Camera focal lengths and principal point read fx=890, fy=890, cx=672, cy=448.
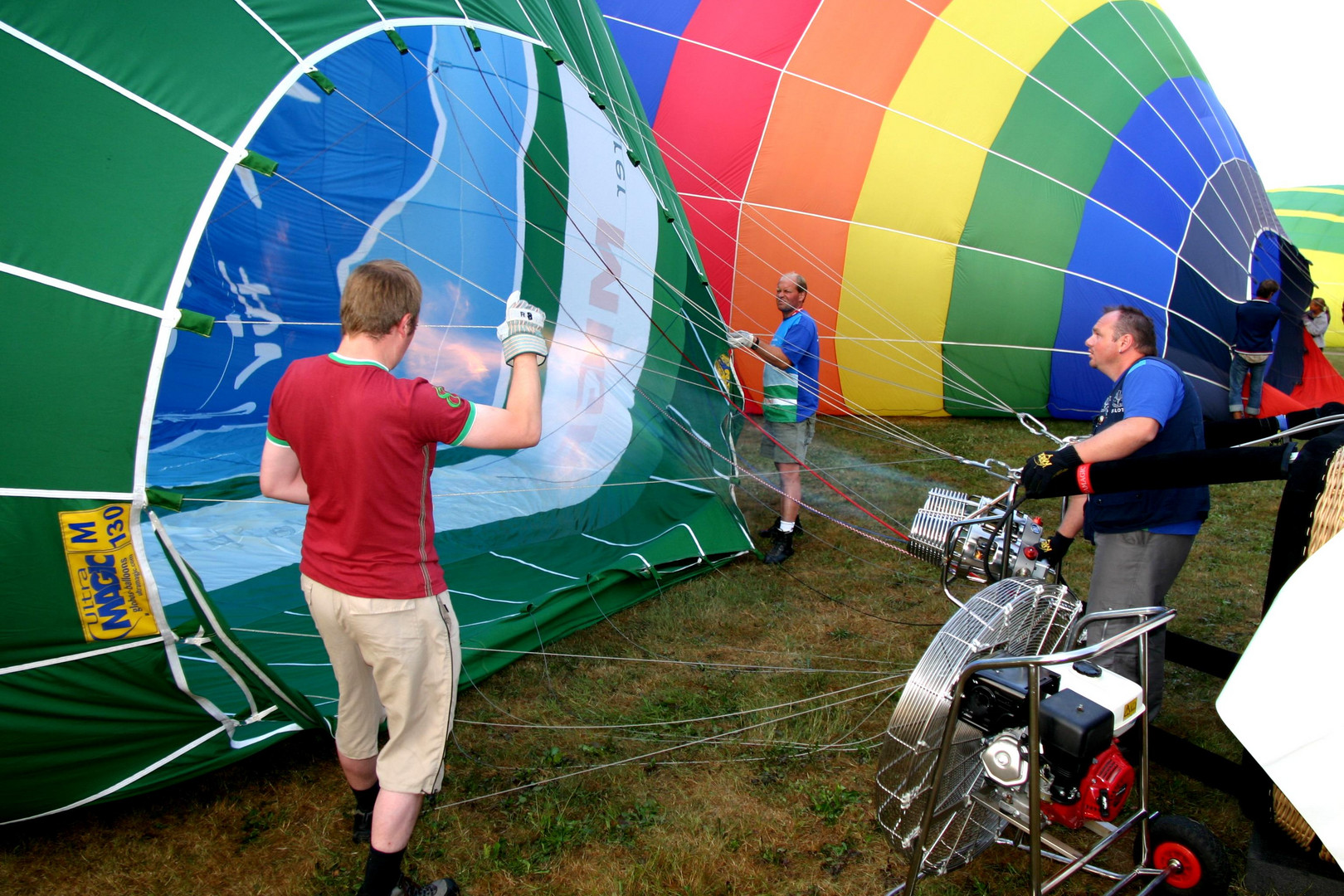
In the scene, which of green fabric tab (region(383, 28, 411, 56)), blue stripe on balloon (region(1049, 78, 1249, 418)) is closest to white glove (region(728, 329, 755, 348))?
green fabric tab (region(383, 28, 411, 56))

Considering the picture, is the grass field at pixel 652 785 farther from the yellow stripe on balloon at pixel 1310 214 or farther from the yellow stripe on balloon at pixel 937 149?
the yellow stripe on balloon at pixel 1310 214

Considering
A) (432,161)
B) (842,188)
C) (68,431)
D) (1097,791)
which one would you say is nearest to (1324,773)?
(1097,791)

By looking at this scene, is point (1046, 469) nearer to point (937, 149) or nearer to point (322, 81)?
point (322, 81)

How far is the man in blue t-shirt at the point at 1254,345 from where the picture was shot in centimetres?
646

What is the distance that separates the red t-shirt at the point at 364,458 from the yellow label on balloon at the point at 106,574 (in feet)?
1.85

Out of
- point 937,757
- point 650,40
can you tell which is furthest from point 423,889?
point 650,40

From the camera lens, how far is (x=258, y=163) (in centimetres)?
253

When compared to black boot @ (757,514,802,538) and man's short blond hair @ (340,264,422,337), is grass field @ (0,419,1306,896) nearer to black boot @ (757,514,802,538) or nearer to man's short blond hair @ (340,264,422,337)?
black boot @ (757,514,802,538)

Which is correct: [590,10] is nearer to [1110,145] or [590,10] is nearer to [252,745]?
[252,745]

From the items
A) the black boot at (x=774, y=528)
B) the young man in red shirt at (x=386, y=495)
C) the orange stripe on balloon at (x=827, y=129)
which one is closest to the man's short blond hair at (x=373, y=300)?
the young man in red shirt at (x=386, y=495)

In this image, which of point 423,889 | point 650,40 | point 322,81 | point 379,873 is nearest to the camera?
point 379,873

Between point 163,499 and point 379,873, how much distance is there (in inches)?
41.7

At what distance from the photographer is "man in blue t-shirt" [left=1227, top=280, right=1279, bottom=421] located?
646cm

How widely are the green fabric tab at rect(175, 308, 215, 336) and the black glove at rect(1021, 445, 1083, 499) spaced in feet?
6.92
